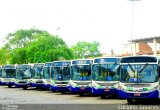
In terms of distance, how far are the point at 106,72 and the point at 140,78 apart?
5369 mm

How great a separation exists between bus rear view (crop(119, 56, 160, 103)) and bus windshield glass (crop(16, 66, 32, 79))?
73.5ft

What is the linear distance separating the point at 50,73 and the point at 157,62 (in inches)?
606

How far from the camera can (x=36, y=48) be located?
74.9 meters

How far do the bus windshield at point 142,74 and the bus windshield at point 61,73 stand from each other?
11.3 meters

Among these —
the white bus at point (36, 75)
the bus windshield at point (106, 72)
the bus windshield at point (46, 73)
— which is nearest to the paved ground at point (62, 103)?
the bus windshield at point (106, 72)

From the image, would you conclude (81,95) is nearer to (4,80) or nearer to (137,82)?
(137,82)

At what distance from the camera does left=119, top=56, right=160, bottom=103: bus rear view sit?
Result: 20656mm

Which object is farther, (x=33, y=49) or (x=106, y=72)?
(x=33, y=49)

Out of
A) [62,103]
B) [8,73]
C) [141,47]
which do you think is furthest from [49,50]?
[141,47]

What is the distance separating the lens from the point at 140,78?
68.4 ft

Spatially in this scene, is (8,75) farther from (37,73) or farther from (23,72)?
(37,73)

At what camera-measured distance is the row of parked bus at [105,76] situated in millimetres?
20828

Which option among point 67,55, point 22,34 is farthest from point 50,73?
point 22,34

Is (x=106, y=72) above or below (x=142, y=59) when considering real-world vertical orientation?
below
